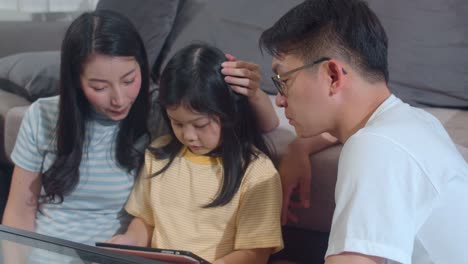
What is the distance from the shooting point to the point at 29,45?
7.99ft

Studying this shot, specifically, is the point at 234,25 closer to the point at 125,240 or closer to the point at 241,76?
the point at 241,76

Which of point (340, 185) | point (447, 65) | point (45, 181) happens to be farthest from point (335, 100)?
point (447, 65)

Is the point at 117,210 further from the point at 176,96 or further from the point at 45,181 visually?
the point at 176,96

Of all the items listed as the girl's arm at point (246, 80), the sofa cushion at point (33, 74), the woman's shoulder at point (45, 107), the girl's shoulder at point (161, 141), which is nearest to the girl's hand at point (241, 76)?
the girl's arm at point (246, 80)

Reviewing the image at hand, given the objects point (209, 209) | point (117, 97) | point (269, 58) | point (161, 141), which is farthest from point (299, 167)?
point (269, 58)

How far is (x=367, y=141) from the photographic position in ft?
2.62

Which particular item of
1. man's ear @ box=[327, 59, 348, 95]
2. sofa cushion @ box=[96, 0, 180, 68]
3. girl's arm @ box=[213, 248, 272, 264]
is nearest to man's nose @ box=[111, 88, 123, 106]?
girl's arm @ box=[213, 248, 272, 264]

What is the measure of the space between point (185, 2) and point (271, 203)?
1154mm

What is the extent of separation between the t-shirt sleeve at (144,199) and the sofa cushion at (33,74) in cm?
64

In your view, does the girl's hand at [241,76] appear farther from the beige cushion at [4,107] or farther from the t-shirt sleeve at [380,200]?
the beige cushion at [4,107]

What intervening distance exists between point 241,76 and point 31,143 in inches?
21.1

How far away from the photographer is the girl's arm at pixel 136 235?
4.38 feet

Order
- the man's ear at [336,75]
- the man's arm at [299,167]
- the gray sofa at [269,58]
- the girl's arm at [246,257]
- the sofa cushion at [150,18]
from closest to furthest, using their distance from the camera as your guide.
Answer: the man's ear at [336,75]
the girl's arm at [246,257]
the man's arm at [299,167]
the gray sofa at [269,58]
the sofa cushion at [150,18]

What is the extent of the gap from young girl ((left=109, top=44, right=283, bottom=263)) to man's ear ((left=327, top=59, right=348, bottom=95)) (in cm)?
37
